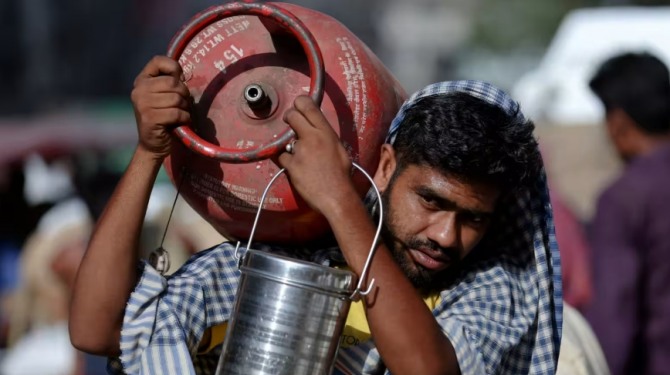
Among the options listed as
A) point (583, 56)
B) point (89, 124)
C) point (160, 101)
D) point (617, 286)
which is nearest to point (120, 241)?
point (160, 101)

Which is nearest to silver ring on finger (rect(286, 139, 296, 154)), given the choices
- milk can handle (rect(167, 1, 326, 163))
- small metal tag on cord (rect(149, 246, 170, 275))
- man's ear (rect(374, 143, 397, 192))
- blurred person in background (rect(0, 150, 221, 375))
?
milk can handle (rect(167, 1, 326, 163))

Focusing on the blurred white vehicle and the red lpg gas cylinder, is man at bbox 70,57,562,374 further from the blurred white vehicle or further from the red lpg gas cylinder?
the blurred white vehicle

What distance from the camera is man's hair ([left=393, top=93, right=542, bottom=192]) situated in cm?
258

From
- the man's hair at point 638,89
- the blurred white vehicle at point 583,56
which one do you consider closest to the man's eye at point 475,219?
the man's hair at point 638,89

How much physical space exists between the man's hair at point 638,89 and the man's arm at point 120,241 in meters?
3.52

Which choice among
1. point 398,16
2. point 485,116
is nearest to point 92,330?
point 485,116

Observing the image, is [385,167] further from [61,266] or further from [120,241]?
[61,266]

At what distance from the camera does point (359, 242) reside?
7.72 feet

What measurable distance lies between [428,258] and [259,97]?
54 cm

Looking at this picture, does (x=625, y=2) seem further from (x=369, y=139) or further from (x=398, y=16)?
(x=369, y=139)

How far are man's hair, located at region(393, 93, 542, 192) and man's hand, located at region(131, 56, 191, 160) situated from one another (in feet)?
1.77

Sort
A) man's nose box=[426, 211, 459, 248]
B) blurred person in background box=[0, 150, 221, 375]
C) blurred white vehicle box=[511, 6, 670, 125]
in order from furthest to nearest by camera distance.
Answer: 1. blurred white vehicle box=[511, 6, 670, 125]
2. blurred person in background box=[0, 150, 221, 375]
3. man's nose box=[426, 211, 459, 248]

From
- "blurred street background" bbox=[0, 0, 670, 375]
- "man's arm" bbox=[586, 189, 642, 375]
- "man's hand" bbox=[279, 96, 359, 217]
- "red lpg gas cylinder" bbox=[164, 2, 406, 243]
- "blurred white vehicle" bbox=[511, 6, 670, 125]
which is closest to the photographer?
"man's hand" bbox=[279, 96, 359, 217]

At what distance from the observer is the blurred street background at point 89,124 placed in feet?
22.8
